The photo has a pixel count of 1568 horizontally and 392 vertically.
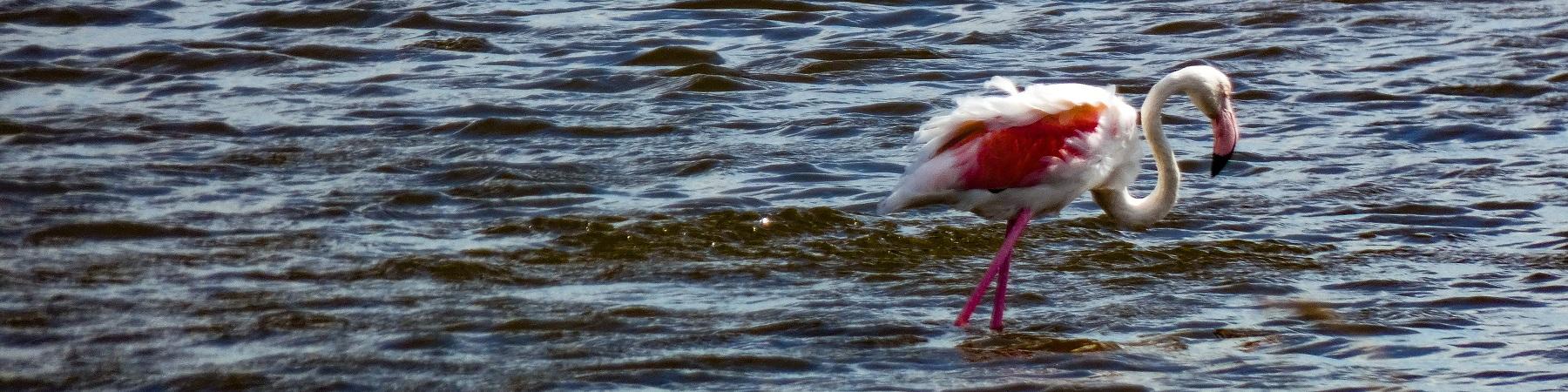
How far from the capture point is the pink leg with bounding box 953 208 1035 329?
623cm

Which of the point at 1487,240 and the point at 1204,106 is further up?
the point at 1204,106

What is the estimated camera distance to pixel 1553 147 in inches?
342

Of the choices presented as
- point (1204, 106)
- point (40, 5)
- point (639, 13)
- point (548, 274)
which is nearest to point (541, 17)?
point (639, 13)

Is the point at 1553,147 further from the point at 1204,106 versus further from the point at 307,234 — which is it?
the point at 307,234

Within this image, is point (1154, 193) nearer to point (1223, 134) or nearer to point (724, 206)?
point (1223, 134)

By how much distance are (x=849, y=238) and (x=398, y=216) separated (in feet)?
5.84

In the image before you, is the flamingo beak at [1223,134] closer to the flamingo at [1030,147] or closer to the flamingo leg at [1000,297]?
the flamingo at [1030,147]

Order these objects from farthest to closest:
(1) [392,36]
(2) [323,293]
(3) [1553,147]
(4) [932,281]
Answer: (1) [392,36], (3) [1553,147], (4) [932,281], (2) [323,293]

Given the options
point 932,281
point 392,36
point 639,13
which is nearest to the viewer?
point 932,281

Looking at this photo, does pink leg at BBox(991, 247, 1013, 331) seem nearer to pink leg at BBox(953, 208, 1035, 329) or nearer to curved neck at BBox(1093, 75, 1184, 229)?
pink leg at BBox(953, 208, 1035, 329)

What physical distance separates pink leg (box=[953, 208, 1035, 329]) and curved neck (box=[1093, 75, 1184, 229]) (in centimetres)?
33

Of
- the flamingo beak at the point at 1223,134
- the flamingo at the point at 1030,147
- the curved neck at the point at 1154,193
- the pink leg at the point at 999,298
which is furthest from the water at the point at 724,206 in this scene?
the flamingo beak at the point at 1223,134

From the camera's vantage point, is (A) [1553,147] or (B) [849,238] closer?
(B) [849,238]

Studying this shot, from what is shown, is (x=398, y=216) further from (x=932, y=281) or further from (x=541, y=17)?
(x=541, y=17)
